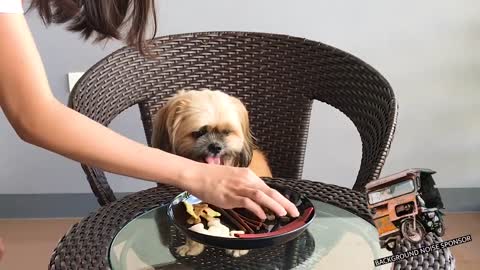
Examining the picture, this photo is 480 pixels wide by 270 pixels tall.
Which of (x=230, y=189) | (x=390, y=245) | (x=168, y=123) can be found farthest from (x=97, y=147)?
(x=168, y=123)

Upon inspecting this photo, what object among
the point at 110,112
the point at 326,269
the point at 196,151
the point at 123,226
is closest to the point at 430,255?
the point at 326,269

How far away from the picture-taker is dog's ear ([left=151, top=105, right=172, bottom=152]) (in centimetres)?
154

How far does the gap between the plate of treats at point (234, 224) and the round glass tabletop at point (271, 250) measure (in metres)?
0.04

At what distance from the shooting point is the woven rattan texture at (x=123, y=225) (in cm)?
101

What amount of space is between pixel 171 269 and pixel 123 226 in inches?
6.5

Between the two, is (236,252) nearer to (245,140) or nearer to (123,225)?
(123,225)

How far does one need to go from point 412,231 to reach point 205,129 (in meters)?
0.76

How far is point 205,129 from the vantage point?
5.07 ft

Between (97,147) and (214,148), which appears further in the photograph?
(214,148)

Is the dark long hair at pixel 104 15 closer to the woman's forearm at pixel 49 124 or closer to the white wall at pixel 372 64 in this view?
the woman's forearm at pixel 49 124

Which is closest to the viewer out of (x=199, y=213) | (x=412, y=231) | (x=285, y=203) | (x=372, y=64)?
(x=412, y=231)

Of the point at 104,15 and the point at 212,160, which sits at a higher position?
the point at 104,15

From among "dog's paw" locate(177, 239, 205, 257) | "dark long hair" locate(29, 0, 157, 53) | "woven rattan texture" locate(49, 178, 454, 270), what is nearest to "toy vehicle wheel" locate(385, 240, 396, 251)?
"woven rattan texture" locate(49, 178, 454, 270)

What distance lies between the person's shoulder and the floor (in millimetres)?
1307
